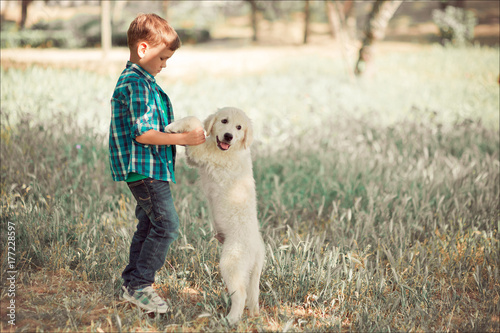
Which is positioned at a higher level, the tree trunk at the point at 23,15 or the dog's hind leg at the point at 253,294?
the tree trunk at the point at 23,15

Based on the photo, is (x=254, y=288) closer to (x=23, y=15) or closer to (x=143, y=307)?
(x=143, y=307)

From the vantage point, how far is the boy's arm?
2688mm

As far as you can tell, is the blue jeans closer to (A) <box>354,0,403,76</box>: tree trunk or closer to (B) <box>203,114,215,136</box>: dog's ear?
(B) <box>203,114,215,136</box>: dog's ear

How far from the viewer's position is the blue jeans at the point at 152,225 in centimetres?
282

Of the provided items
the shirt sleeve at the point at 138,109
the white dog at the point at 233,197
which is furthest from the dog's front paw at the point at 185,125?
the shirt sleeve at the point at 138,109

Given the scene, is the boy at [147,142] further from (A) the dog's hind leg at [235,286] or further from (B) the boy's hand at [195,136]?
(A) the dog's hind leg at [235,286]

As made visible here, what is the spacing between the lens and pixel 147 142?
2699 millimetres

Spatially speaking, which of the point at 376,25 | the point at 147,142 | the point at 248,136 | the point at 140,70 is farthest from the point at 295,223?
the point at 376,25

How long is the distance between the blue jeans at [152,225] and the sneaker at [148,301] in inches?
1.5

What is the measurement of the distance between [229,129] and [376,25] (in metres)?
10.0

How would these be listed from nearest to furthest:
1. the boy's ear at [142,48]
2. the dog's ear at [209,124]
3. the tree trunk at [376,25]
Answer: the boy's ear at [142,48] < the dog's ear at [209,124] < the tree trunk at [376,25]

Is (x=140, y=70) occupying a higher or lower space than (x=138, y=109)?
higher

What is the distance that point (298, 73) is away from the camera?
14.0m

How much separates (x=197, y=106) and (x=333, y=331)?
19.7ft
